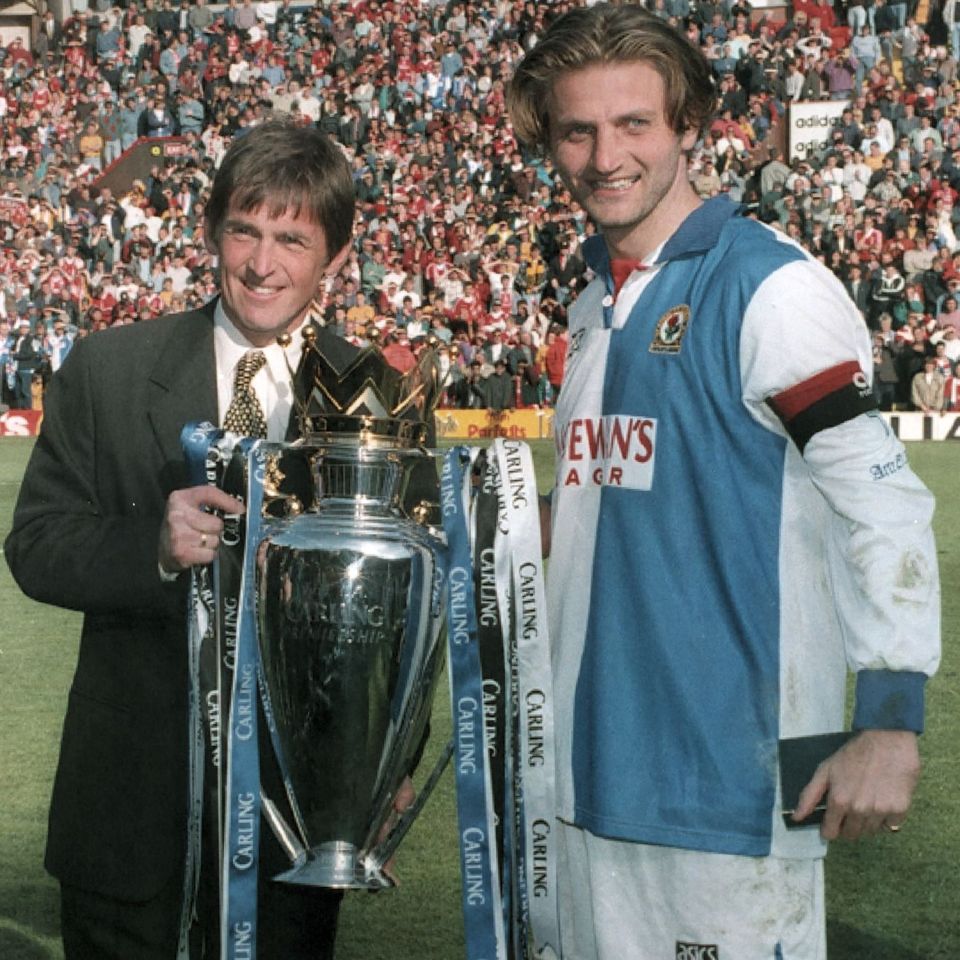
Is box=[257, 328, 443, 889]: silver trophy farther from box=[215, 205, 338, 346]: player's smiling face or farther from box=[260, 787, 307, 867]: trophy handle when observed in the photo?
box=[215, 205, 338, 346]: player's smiling face

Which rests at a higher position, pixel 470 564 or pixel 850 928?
pixel 470 564

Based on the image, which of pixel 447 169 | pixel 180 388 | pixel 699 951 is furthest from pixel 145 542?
pixel 447 169

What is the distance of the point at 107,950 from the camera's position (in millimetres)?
2436

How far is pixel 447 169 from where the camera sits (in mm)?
24562

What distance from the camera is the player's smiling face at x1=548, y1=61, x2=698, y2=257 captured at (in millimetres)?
2309

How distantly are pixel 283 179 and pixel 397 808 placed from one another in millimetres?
900

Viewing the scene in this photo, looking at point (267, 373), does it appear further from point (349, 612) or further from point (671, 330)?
point (671, 330)

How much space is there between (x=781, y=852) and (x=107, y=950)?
0.96 m

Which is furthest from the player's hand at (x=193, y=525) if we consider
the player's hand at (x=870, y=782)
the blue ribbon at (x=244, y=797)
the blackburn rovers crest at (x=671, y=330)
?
the player's hand at (x=870, y=782)

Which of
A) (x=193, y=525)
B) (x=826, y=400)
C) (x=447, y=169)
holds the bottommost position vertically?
(x=193, y=525)

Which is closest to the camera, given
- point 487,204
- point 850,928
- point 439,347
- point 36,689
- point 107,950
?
point 439,347

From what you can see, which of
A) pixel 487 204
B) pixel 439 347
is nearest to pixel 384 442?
pixel 439 347

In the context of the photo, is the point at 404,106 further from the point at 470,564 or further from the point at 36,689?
the point at 470,564

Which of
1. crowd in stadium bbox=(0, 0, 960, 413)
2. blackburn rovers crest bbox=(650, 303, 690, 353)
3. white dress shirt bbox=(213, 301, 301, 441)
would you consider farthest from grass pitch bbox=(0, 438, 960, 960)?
crowd in stadium bbox=(0, 0, 960, 413)
